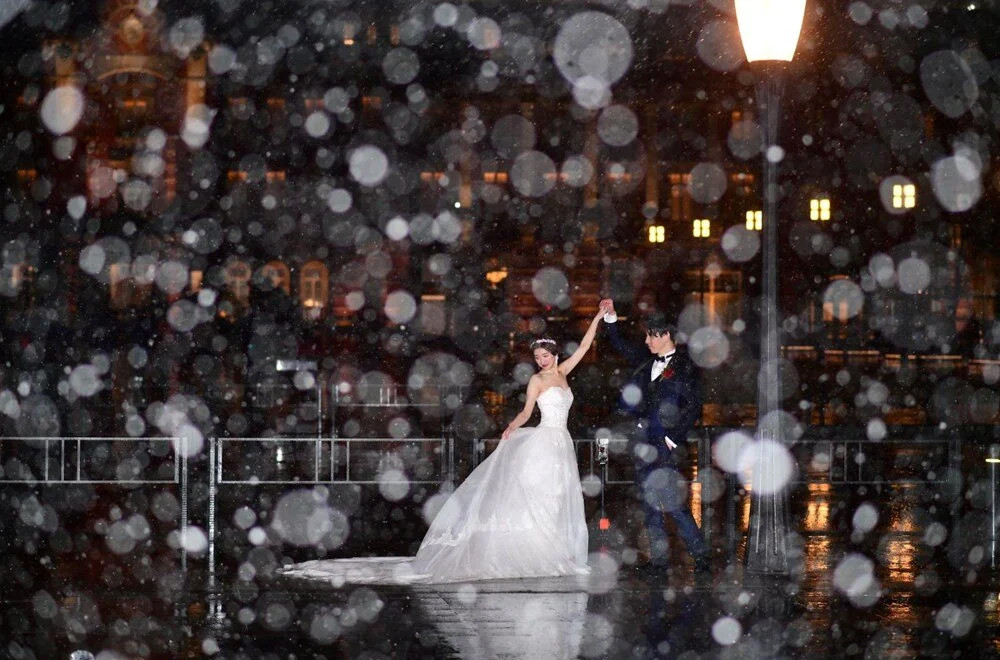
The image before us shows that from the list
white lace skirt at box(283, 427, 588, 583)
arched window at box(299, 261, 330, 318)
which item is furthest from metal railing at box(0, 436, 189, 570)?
arched window at box(299, 261, 330, 318)

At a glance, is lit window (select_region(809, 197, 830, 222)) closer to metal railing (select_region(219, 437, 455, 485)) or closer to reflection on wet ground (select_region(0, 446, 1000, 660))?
metal railing (select_region(219, 437, 455, 485))

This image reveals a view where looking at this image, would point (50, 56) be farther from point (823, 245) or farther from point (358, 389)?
point (823, 245)

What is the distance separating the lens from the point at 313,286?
9019 cm

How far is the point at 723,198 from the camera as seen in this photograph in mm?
67062

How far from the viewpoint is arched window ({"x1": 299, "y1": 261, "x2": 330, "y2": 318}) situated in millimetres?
84875

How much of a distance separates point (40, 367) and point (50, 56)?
14.1m

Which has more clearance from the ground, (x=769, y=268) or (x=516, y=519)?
(x=769, y=268)

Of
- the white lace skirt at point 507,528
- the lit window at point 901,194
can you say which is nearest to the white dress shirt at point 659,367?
the white lace skirt at point 507,528

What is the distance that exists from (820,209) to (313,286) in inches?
1530

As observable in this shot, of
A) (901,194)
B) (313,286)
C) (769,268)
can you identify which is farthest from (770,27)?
(313,286)

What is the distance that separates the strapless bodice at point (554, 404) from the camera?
1110 cm

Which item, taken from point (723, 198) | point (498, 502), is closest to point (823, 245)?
point (723, 198)

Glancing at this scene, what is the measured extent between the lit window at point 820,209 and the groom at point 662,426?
52478 millimetres

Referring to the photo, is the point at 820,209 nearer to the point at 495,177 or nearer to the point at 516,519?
the point at 495,177
